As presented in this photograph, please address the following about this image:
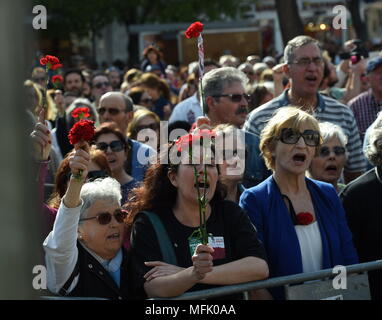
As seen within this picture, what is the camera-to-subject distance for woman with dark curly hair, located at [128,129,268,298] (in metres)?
3.53

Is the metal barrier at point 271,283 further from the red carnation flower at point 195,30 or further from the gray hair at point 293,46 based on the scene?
the gray hair at point 293,46

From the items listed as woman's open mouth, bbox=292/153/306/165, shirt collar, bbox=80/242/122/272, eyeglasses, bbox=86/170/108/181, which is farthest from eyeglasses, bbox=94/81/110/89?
shirt collar, bbox=80/242/122/272

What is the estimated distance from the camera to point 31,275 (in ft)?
2.93

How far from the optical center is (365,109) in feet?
26.4

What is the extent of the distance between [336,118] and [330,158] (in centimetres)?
89

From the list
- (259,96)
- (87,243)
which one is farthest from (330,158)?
(259,96)

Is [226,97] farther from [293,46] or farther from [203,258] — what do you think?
[203,258]

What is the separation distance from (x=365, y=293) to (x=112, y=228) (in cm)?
121

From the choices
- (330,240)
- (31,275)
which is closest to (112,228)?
(330,240)

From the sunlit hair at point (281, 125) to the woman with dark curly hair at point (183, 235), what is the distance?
0.62 m

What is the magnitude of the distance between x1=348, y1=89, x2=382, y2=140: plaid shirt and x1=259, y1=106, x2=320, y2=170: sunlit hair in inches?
143

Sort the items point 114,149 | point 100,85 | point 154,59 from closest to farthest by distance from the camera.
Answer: point 114,149, point 100,85, point 154,59

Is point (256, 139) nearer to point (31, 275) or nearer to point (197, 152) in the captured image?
point (197, 152)
